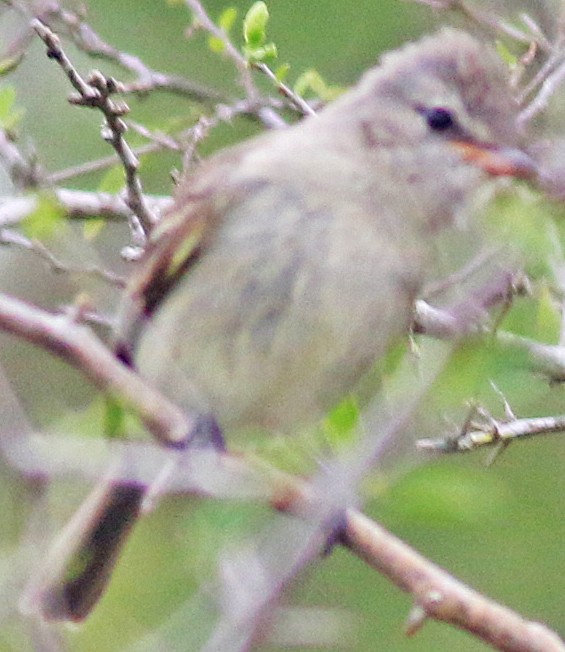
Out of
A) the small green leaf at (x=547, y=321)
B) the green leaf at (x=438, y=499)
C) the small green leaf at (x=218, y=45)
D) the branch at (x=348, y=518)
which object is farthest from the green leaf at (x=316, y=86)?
the green leaf at (x=438, y=499)

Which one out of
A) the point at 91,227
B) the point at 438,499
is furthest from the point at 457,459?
the point at 438,499

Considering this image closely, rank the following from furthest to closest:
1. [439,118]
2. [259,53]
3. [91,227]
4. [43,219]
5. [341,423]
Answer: [91,227] → [259,53] → [439,118] → [341,423] → [43,219]

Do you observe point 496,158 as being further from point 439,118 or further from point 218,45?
point 218,45

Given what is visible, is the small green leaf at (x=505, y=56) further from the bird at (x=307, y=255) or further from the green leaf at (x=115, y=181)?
the green leaf at (x=115, y=181)

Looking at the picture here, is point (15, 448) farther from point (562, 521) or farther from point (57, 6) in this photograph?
point (562, 521)

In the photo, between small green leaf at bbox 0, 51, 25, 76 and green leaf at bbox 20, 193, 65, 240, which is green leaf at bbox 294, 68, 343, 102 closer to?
small green leaf at bbox 0, 51, 25, 76

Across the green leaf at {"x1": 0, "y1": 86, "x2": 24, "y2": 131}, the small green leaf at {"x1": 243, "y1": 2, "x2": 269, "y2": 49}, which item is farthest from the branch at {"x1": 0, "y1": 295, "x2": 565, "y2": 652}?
the small green leaf at {"x1": 243, "y1": 2, "x2": 269, "y2": 49}

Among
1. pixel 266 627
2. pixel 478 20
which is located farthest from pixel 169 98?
pixel 266 627
